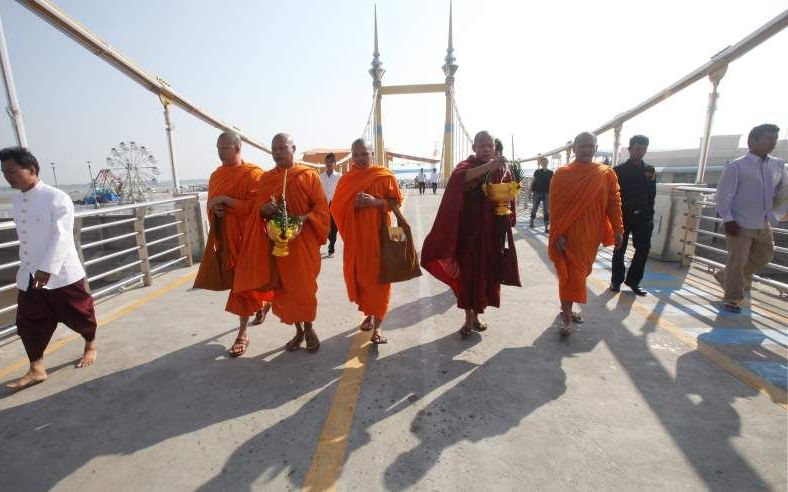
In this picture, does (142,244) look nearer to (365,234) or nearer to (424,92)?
(365,234)

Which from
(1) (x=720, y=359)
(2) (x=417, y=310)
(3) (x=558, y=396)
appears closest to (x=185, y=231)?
(2) (x=417, y=310)

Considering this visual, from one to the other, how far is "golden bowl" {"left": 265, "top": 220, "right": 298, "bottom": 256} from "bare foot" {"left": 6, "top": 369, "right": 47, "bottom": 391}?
1749 millimetres

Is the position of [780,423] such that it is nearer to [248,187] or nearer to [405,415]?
[405,415]

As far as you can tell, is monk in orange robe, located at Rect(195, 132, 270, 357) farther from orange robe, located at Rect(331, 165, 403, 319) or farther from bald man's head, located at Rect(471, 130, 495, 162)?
bald man's head, located at Rect(471, 130, 495, 162)

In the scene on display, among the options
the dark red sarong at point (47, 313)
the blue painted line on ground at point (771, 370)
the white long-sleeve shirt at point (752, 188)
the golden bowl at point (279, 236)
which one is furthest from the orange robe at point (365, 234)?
the white long-sleeve shirt at point (752, 188)

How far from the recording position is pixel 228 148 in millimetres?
3131

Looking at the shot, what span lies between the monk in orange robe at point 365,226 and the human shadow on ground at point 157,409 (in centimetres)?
48

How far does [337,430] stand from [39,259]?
2283 mm

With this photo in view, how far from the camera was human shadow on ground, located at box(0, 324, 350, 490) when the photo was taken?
1940mm

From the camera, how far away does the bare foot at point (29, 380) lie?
2.58 metres

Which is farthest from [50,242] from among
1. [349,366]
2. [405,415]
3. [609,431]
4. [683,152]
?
[683,152]

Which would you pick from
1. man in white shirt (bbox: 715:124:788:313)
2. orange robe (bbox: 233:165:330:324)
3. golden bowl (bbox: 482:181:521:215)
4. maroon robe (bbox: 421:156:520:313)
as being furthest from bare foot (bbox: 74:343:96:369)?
man in white shirt (bbox: 715:124:788:313)

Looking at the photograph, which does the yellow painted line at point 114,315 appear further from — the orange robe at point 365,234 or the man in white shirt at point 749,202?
the man in white shirt at point 749,202

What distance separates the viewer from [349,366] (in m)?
2.85
